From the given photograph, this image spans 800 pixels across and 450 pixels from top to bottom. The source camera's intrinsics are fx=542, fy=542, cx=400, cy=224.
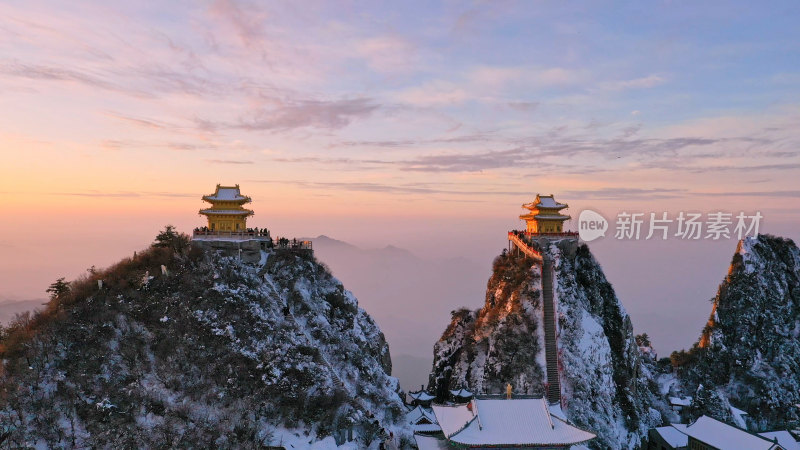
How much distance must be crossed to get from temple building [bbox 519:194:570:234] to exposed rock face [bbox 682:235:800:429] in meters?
26.8

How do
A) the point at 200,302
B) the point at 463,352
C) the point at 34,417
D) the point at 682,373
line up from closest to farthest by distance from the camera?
the point at 34,417 < the point at 200,302 < the point at 463,352 < the point at 682,373

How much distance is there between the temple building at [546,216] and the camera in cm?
7106

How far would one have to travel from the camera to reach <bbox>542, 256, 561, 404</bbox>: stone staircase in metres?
57.5

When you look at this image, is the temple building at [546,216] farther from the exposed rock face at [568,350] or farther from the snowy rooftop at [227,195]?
the snowy rooftop at [227,195]

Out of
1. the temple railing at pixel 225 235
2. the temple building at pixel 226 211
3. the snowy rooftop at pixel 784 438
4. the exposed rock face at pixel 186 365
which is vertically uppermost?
the temple building at pixel 226 211

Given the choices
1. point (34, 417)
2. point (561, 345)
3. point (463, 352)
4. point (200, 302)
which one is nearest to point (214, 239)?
point (200, 302)

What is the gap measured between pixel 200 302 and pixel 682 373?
209 feet

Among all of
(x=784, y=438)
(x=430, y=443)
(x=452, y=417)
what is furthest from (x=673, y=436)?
(x=430, y=443)

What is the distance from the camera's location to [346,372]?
52219mm

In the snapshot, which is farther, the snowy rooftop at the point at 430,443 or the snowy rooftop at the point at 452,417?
the snowy rooftop at the point at 430,443

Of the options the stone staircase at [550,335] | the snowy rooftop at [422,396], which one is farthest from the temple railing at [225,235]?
the stone staircase at [550,335]

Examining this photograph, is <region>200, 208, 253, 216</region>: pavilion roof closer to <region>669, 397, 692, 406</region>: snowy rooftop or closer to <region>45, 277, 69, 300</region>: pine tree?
<region>45, 277, 69, 300</region>: pine tree

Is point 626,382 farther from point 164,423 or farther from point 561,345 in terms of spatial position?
point 164,423

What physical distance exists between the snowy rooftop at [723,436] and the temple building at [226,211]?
52.3m
